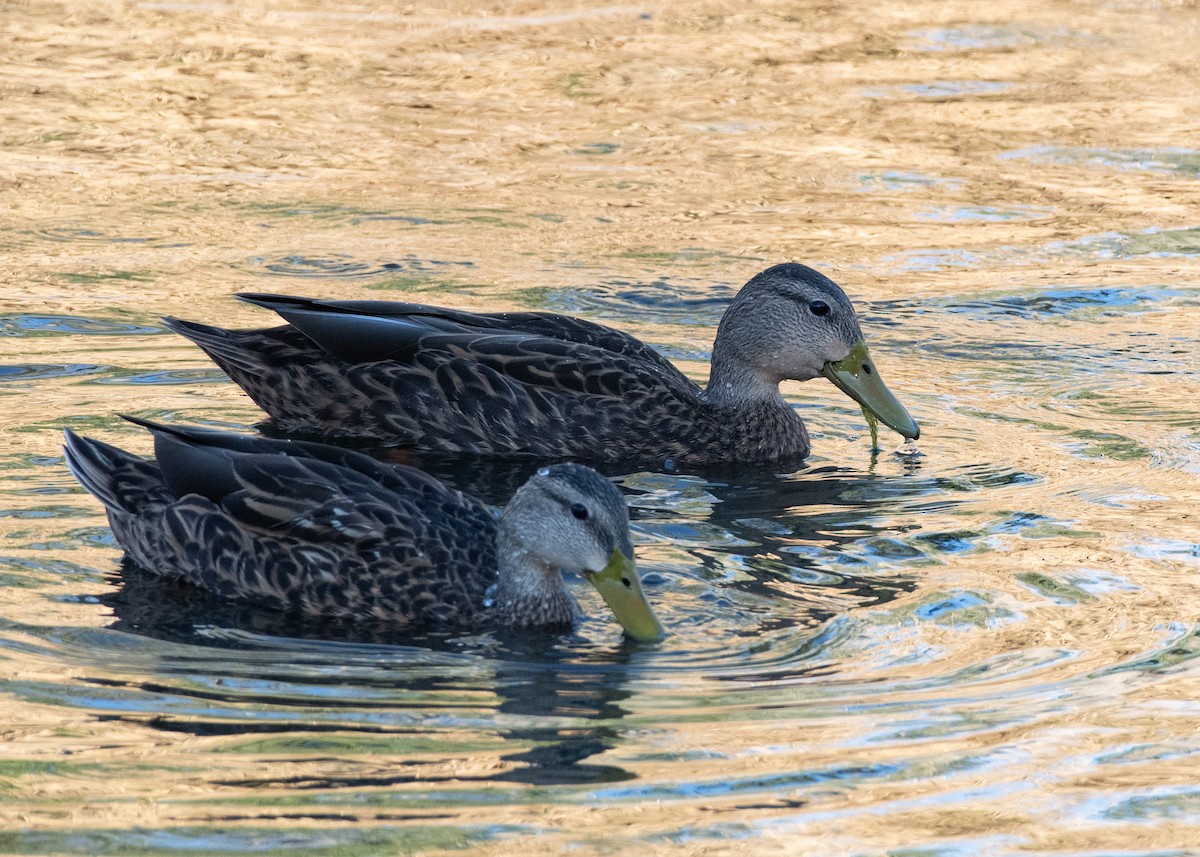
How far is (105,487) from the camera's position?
313 inches

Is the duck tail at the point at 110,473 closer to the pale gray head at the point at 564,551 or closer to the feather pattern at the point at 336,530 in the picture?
the feather pattern at the point at 336,530

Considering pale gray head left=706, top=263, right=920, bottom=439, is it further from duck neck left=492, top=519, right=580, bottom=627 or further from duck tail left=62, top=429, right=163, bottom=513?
duck tail left=62, top=429, right=163, bottom=513

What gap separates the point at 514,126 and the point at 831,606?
958 centimetres

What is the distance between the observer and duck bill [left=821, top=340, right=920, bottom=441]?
989 cm

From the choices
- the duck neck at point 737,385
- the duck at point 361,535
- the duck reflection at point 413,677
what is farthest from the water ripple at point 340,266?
the duck reflection at point 413,677

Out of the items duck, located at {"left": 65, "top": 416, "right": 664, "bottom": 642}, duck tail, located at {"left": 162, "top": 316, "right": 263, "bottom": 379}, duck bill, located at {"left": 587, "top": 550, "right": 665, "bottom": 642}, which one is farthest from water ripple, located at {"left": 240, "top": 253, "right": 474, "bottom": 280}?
duck bill, located at {"left": 587, "top": 550, "right": 665, "bottom": 642}

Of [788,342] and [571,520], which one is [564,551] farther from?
A: [788,342]

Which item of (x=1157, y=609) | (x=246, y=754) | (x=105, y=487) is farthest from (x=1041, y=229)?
(x=246, y=754)

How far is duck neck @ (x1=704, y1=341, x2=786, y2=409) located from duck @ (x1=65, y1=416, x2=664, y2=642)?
274cm

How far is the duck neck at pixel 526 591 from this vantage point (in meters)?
7.27

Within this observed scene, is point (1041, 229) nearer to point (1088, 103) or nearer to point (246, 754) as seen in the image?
point (1088, 103)

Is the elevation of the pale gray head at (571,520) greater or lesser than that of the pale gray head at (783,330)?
lesser

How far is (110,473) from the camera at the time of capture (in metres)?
7.97

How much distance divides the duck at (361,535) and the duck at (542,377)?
2272 millimetres
